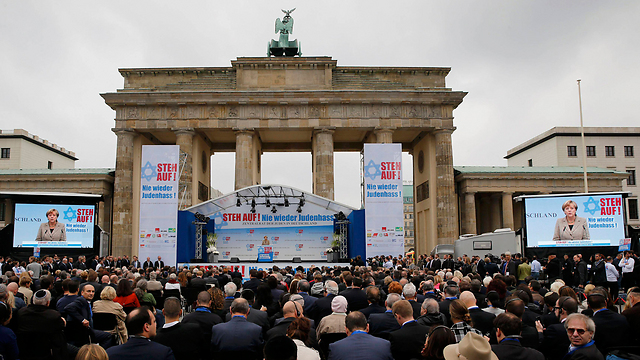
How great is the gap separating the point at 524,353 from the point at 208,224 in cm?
2879

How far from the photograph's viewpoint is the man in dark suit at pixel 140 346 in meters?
4.60

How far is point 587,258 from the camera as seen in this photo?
22781mm

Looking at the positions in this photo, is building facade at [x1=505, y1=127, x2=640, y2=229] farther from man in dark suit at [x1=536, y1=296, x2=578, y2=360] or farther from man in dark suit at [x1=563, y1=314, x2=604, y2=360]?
man in dark suit at [x1=563, y1=314, x2=604, y2=360]

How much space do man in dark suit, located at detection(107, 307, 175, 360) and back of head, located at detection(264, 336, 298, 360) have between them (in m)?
1.33

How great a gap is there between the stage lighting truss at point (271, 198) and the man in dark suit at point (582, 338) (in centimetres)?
2579

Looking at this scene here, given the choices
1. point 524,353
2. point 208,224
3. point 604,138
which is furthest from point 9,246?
point 604,138

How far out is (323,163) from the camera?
3869 cm

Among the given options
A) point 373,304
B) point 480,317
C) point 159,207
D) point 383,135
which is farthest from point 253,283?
point 383,135

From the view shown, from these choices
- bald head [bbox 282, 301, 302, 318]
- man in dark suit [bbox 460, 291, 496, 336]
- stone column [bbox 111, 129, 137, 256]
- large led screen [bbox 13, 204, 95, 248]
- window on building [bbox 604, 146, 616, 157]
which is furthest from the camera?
window on building [bbox 604, 146, 616, 157]

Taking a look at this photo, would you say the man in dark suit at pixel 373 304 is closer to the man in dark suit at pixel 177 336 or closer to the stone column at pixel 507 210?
the man in dark suit at pixel 177 336

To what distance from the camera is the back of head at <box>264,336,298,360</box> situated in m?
3.93

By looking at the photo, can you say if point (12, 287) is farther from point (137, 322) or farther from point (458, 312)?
point (458, 312)

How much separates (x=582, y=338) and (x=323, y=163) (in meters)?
34.1

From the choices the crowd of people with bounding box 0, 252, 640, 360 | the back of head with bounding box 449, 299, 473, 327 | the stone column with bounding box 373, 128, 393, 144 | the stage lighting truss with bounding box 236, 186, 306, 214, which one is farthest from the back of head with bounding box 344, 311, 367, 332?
the stone column with bounding box 373, 128, 393, 144
